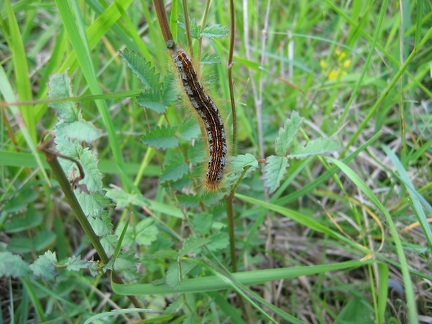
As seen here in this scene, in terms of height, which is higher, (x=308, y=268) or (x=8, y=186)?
(x=8, y=186)

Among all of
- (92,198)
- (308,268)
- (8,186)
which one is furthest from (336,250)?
(8,186)

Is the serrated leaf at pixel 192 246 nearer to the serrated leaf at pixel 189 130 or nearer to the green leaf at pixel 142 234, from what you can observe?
the green leaf at pixel 142 234

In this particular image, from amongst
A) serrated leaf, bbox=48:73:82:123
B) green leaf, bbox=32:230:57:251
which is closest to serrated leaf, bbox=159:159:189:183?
serrated leaf, bbox=48:73:82:123

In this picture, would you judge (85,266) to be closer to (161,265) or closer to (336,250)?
→ (161,265)

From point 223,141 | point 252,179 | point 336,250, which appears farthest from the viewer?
point 252,179

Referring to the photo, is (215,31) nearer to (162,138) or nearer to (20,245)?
(162,138)

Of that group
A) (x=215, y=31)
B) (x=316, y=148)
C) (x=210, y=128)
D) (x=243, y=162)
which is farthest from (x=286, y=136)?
(x=215, y=31)
